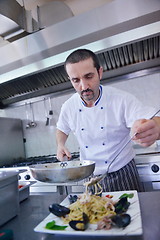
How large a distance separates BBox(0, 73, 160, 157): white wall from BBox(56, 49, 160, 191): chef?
3.72 ft

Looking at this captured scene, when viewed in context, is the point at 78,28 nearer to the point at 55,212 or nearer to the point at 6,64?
the point at 6,64

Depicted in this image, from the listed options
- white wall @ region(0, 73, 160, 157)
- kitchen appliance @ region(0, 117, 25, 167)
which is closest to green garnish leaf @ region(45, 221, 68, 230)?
white wall @ region(0, 73, 160, 157)

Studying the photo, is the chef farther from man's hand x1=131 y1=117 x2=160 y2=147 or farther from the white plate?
the white plate

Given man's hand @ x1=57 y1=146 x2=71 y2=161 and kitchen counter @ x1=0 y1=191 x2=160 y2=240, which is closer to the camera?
kitchen counter @ x1=0 y1=191 x2=160 y2=240

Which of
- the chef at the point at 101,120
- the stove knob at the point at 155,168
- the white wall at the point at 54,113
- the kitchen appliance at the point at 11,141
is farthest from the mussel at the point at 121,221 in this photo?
the kitchen appliance at the point at 11,141

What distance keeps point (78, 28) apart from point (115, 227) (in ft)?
5.47

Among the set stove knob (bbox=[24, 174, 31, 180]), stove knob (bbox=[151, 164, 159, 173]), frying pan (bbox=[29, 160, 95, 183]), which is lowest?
stove knob (bbox=[24, 174, 31, 180])

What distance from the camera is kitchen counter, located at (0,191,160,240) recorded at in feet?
2.03

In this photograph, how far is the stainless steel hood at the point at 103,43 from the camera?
1576 mm

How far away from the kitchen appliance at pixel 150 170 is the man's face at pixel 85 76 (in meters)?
0.86

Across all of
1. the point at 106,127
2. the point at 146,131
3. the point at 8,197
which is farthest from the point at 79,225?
the point at 106,127

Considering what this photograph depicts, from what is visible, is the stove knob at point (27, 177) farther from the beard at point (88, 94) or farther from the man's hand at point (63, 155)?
the beard at point (88, 94)

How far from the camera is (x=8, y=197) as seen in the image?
2.66 feet

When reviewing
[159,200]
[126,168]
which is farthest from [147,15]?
[159,200]
